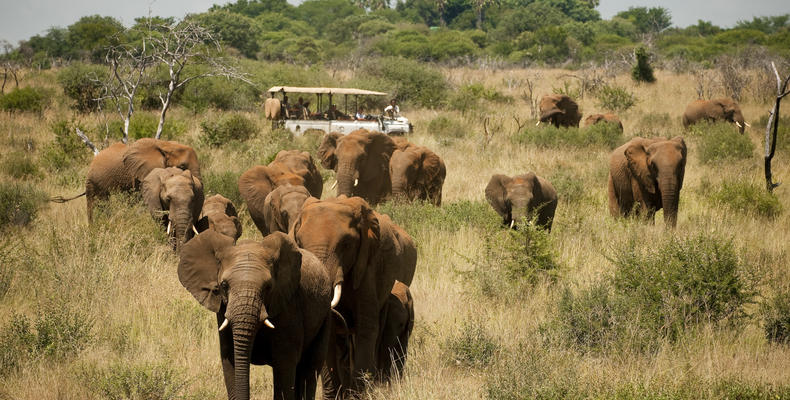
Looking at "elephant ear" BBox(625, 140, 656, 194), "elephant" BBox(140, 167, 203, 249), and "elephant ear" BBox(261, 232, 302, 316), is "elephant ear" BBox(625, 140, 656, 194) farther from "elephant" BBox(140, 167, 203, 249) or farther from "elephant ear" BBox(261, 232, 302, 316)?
"elephant ear" BBox(261, 232, 302, 316)

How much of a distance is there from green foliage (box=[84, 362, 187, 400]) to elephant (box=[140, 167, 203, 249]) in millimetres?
3921

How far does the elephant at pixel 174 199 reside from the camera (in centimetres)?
1030

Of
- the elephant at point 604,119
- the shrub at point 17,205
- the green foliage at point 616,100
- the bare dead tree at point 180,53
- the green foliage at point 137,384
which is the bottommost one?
the green foliage at point 137,384

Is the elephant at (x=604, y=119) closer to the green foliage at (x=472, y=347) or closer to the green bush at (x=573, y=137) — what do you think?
the green bush at (x=573, y=137)

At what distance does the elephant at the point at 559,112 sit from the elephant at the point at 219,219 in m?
16.8

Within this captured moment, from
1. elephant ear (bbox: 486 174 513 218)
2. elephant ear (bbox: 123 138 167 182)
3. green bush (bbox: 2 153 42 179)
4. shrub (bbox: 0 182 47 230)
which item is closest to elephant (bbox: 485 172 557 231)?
elephant ear (bbox: 486 174 513 218)

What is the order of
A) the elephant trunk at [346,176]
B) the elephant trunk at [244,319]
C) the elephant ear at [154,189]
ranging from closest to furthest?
the elephant trunk at [244,319]
the elephant ear at [154,189]
the elephant trunk at [346,176]

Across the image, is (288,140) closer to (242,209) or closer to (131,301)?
(242,209)

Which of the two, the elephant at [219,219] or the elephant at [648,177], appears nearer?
the elephant at [219,219]

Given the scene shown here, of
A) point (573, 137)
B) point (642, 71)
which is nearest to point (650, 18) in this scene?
point (642, 71)

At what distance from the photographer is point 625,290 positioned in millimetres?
8477

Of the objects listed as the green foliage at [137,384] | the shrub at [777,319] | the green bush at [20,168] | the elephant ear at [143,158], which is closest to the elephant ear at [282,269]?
the green foliage at [137,384]

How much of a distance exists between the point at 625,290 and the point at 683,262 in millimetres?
641

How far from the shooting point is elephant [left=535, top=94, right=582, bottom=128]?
26703mm
